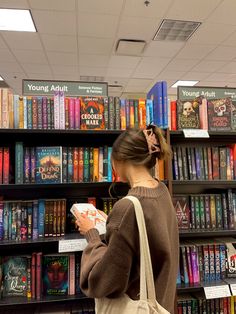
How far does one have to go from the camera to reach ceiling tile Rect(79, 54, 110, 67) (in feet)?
15.4

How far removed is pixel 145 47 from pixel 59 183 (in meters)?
3.26

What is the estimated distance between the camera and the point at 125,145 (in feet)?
3.49

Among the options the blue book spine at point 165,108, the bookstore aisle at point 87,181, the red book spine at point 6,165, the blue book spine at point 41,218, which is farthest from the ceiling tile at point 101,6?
the blue book spine at point 41,218

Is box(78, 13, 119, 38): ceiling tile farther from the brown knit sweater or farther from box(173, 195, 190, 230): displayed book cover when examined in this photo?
the brown knit sweater

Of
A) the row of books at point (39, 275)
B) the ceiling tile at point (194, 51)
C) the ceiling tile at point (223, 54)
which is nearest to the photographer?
the row of books at point (39, 275)

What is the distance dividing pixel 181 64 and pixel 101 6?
7.53 feet

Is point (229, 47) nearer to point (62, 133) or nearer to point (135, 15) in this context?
point (135, 15)

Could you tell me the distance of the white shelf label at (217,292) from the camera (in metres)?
1.73

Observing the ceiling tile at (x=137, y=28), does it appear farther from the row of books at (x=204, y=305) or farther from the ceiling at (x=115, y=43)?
the row of books at (x=204, y=305)

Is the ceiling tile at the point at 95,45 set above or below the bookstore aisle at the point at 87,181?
above

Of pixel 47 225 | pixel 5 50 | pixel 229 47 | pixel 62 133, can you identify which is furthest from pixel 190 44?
pixel 47 225

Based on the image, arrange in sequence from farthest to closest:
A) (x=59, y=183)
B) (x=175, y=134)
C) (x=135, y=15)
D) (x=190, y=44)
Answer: (x=190, y=44) → (x=135, y=15) → (x=175, y=134) → (x=59, y=183)

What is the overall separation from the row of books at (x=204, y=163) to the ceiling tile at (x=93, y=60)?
3290mm

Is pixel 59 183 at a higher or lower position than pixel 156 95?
lower
